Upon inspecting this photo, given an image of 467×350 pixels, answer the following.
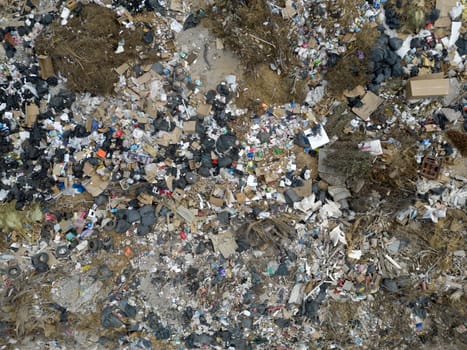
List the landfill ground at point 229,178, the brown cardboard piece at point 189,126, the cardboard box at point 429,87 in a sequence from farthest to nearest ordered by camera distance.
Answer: the brown cardboard piece at point 189,126 → the landfill ground at point 229,178 → the cardboard box at point 429,87

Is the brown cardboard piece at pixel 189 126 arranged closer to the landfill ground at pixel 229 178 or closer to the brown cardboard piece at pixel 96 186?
the landfill ground at pixel 229 178

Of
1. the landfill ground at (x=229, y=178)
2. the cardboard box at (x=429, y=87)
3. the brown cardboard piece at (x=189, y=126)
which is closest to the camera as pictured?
the cardboard box at (x=429, y=87)

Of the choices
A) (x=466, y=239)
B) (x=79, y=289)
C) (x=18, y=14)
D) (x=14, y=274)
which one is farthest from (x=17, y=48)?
(x=466, y=239)

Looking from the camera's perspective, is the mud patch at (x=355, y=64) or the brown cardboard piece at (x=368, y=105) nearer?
the mud patch at (x=355, y=64)

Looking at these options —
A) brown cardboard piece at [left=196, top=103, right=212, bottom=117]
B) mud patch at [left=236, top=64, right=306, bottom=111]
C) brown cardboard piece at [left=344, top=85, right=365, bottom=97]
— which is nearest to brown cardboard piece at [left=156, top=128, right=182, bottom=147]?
brown cardboard piece at [left=196, top=103, right=212, bottom=117]

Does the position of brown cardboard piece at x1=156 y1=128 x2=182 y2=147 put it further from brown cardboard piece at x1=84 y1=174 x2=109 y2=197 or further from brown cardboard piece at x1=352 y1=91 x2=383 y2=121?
brown cardboard piece at x1=352 y1=91 x2=383 y2=121

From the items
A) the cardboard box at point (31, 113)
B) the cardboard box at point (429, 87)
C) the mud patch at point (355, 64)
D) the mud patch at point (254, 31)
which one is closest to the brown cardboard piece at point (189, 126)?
the mud patch at point (254, 31)

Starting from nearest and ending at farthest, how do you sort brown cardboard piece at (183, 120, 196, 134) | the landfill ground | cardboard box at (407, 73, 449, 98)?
cardboard box at (407, 73, 449, 98) < the landfill ground < brown cardboard piece at (183, 120, 196, 134)
